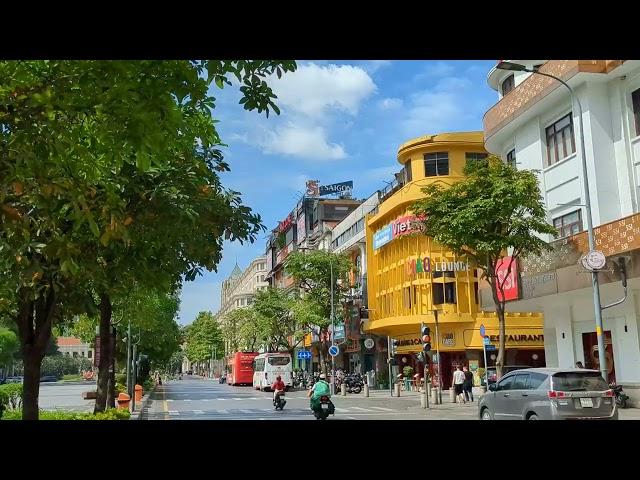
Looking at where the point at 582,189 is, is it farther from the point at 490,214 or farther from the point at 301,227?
the point at 301,227

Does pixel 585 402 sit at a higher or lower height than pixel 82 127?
lower

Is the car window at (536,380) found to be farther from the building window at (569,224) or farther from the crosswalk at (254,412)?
the crosswalk at (254,412)

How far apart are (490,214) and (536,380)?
311 inches

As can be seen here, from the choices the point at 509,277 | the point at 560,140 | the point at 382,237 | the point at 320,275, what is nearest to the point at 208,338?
the point at 320,275

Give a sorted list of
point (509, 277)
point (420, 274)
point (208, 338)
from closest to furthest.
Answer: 1. point (509, 277)
2. point (420, 274)
3. point (208, 338)

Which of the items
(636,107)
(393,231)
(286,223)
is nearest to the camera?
(636,107)

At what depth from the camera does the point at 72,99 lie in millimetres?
5000

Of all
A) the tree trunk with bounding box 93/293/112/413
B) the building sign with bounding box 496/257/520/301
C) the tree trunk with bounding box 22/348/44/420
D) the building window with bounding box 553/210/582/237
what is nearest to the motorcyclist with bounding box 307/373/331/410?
the tree trunk with bounding box 93/293/112/413

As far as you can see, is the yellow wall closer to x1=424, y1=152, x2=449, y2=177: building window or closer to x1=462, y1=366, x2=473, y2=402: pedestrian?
x1=424, y1=152, x2=449, y2=177: building window

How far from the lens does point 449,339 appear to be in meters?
39.0

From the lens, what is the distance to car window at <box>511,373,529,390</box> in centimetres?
1392

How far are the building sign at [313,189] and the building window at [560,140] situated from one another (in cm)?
5099
